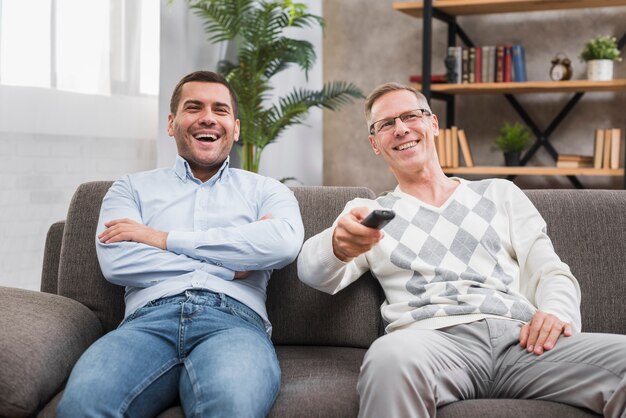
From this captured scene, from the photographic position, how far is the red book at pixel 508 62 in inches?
170

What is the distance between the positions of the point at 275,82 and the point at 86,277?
2.78 m

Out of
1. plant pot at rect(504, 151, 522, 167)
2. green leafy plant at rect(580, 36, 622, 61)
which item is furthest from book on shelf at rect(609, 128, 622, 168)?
plant pot at rect(504, 151, 522, 167)

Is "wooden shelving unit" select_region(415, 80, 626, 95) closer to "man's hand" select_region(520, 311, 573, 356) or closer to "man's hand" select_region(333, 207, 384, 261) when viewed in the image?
"man's hand" select_region(520, 311, 573, 356)

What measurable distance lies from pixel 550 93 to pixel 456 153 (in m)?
0.66

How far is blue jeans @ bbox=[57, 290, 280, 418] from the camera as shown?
5.02 ft

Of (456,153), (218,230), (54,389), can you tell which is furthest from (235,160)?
(54,389)

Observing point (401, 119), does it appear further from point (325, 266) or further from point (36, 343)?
point (36, 343)

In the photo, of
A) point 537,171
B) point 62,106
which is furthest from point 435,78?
point 62,106

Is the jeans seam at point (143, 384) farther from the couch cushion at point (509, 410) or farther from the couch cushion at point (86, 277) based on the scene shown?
the couch cushion at point (509, 410)

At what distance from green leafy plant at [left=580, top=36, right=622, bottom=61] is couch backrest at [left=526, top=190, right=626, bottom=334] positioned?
7.39 ft

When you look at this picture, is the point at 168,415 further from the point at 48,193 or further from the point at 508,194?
the point at 48,193

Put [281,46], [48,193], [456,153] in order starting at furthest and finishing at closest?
[456,153]
[281,46]
[48,193]

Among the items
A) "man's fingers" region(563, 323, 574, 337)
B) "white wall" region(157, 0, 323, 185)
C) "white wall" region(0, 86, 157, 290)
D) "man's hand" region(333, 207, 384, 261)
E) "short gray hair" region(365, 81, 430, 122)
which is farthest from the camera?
"white wall" region(157, 0, 323, 185)

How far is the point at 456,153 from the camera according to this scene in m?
4.43
